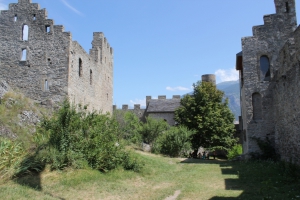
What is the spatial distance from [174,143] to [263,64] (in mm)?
9648

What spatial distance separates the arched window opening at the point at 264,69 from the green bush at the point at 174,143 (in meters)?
8.51

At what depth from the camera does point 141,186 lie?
11.7 metres

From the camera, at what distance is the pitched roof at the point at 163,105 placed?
43.4 m

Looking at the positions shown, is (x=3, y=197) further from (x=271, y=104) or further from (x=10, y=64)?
(x=271, y=104)

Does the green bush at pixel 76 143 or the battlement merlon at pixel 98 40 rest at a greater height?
the battlement merlon at pixel 98 40

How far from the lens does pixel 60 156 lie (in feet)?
38.4

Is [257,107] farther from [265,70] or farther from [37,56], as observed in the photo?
[37,56]

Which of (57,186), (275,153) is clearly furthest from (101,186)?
(275,153)

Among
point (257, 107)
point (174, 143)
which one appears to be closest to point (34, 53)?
point (174, 143)

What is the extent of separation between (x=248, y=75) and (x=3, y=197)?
1631cm

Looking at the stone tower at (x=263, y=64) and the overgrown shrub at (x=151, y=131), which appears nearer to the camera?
the stone tower at (x=263, y=64)

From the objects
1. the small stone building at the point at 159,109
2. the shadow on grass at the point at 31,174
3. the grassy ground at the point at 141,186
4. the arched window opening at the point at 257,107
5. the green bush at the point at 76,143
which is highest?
the small stone building at the point at 159,109

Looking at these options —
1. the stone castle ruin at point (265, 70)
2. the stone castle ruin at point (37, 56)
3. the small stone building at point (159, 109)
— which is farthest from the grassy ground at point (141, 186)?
the small stone building at point (159, 109)

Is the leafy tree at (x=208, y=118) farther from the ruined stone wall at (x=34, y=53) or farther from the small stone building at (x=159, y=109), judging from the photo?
the ruined stone wall at (x=34, y=53)
